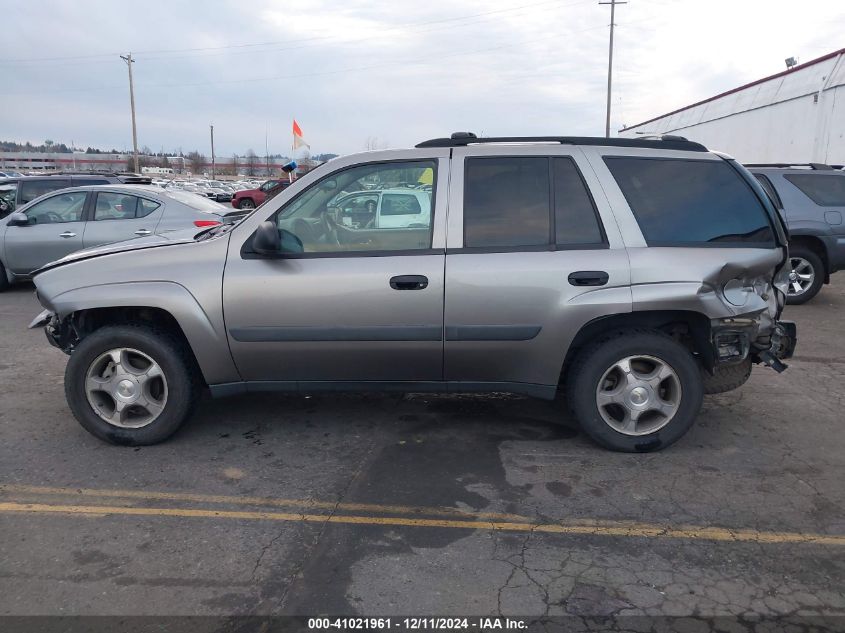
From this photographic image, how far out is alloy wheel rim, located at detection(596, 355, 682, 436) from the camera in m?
4.11

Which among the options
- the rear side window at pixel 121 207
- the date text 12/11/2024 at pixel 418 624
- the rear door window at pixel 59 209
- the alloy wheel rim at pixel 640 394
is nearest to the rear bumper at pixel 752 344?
the alloy wheel rim at pixel 640 394

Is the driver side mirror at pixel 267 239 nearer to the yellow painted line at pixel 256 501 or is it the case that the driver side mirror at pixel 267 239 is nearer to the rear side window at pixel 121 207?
the yellow painted line at pixel 256 501

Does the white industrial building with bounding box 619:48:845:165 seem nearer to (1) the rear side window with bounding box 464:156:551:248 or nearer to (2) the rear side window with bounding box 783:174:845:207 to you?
(2) the rear side window with bounding box 783:174:845:207

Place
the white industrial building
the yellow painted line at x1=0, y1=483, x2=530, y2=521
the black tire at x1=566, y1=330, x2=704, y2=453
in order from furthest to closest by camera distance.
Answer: the white industrial building
the black tire at x1=566, y1=330, x2=704, y2=453
the yellow painted line at x1=0, y1=483, x2=530, y2=521

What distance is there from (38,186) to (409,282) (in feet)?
38.9

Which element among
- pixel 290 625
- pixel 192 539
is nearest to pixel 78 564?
pixel 192 539

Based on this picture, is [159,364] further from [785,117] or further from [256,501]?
[785,117]

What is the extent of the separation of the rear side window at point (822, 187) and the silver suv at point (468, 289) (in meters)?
5.69

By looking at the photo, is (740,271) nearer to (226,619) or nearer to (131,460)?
(226,619)

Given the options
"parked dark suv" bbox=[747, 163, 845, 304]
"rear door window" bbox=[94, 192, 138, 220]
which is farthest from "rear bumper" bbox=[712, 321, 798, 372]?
"rear door window" bbox=[94, 192, 138, 220]

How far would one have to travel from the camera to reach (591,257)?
4008mm

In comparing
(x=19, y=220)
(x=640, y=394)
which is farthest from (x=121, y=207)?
(x=640, y=394)

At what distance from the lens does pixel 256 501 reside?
3.63 m

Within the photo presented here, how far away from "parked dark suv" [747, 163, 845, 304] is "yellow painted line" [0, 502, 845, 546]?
662cm
